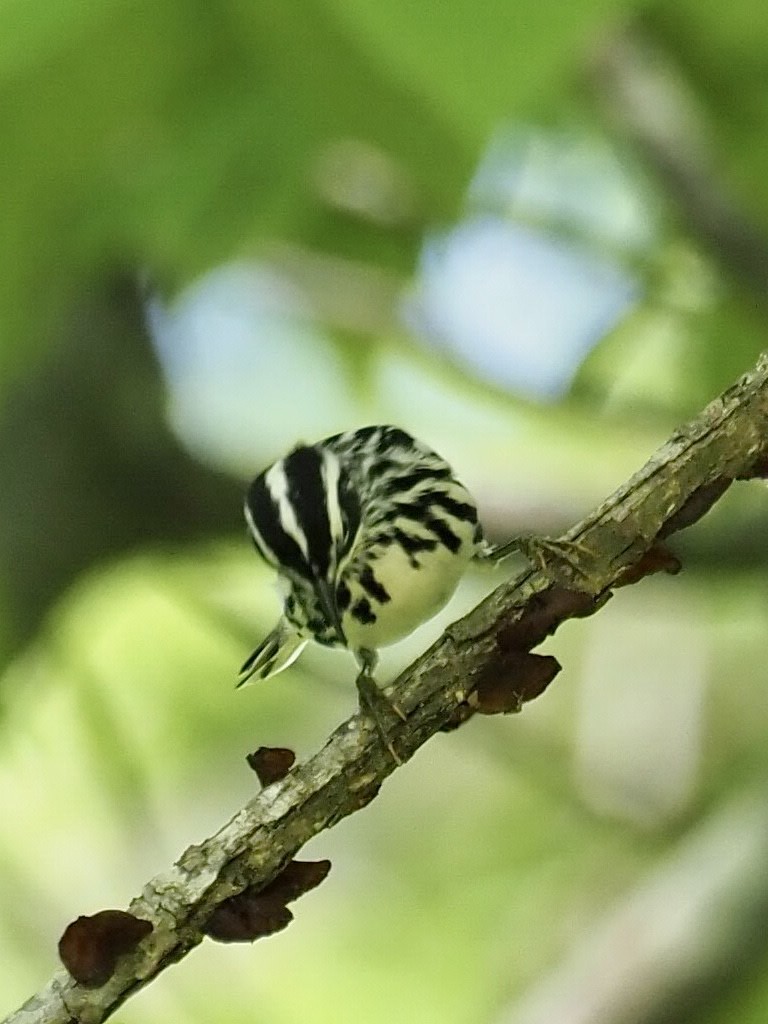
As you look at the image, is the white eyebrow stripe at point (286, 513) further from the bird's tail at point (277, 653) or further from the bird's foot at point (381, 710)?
the bird's foot at point (381, 710)

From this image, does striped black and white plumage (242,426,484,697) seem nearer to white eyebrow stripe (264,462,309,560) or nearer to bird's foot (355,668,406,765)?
white eyebrow stripe (264,462,309,560)

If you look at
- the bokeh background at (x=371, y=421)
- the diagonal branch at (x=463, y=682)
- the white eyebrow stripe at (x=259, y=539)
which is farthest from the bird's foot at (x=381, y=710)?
the white eyebrow stripe at (x=259, y=539)

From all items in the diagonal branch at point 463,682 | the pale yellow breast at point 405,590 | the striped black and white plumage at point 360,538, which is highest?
the striped black and white plumage at point 360,538

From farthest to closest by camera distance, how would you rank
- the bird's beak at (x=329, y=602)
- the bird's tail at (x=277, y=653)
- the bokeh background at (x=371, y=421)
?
the bird's tail at (x=277, y=653) < the bird's beak at (x=329, y=602) < the bokeh background at (x=371, y=421)

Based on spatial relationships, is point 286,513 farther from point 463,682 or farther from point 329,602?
point 463,682

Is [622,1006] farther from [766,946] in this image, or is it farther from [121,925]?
[121,925]

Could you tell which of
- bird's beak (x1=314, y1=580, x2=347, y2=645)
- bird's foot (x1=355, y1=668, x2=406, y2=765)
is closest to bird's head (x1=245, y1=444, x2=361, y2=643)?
bird's beak (x1=314, y1=580, x2=347, y2=645)
